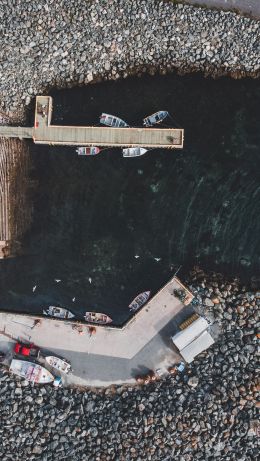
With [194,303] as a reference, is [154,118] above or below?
above

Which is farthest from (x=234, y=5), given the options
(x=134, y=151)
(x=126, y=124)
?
(x=134, y=151)

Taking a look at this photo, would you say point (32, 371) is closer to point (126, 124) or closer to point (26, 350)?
point (26, 350)

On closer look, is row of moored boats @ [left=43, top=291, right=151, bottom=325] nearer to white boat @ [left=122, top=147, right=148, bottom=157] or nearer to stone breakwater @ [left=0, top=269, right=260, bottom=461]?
stone breakwater @ [left=0, top=269, right=260, bottom=461]

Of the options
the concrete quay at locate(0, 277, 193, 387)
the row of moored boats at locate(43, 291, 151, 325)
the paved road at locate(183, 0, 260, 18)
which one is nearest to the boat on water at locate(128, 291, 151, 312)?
the row of moored boats at locate(43, 291, 151, 325)

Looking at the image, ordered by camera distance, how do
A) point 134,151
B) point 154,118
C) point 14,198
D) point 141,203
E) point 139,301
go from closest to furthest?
point 139,301 → point 154,118 → point 134,151 → point 141,203 → point 14,198

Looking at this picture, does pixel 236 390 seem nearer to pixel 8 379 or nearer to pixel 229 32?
pixel 8 379

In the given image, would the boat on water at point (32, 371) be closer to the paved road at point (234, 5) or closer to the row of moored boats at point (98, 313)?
the row of moored boats at point (98, 313)
